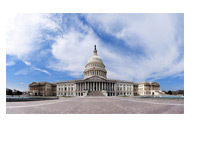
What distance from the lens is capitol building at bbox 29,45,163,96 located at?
179 ft

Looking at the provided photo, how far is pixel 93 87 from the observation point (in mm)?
54875

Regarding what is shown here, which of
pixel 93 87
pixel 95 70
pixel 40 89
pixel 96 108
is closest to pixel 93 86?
pixel 93 87

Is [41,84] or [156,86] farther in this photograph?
[156,86]

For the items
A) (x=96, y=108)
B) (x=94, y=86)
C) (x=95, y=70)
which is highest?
(x=95, y=70)

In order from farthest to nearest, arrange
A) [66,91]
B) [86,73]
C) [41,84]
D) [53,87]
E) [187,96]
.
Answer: [86,73] → [53,87] → [66,91] → [41,84] → [187,96]

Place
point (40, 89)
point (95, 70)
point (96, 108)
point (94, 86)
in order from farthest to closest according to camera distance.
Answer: point (95, 70) < point (40, 89) < point (94, 86) < point (96, 108)

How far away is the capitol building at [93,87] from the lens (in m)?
54.7

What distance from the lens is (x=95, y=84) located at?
55.9 metres

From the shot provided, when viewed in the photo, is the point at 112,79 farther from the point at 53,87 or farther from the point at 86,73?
the point at 53,87

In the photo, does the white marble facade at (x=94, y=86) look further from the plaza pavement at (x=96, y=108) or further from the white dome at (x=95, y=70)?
the plaza pavement at (x=96, y=108)

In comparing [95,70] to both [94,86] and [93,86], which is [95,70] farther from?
[93,86]

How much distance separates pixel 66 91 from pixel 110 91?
29535mm

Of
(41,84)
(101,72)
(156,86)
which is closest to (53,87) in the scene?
(41,84)

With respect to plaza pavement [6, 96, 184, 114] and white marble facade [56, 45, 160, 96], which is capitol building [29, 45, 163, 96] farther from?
plaza pavement [6, 96, 184, 114]
